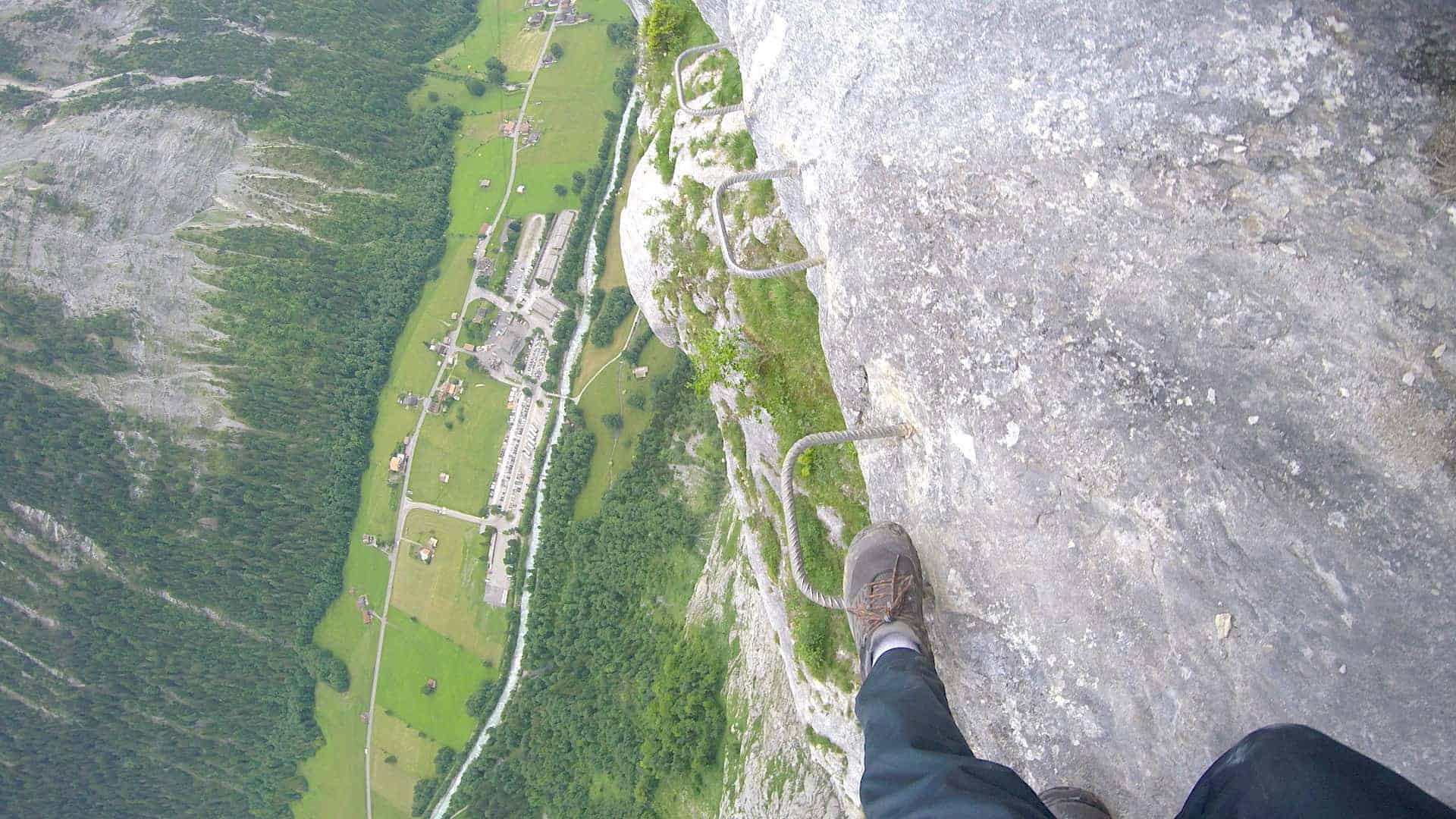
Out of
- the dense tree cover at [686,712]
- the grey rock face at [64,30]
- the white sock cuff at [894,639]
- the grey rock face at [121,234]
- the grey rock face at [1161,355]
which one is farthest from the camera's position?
Answer: the grey rock face at [64,30]

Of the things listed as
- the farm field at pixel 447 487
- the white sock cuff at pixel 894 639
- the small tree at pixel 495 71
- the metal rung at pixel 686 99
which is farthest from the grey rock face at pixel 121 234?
the white sock cuff at pixel 894 639

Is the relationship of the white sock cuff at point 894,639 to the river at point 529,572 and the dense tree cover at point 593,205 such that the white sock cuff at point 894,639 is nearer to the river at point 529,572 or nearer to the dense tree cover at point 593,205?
the river at point 529,572

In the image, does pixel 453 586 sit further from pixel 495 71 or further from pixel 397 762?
pixel 495 71

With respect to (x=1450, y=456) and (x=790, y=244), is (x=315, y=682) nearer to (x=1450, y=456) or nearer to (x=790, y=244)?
(x=790, y=244)

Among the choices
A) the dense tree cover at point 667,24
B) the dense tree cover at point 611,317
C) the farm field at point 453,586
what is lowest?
the farm field at point 453,586

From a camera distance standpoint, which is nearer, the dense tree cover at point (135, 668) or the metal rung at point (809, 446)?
the metal rung at point (809, 446)

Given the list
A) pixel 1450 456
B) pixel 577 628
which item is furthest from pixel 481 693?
pixel 1450 456
